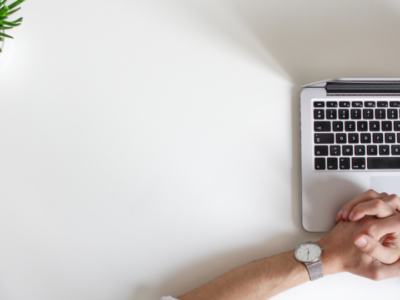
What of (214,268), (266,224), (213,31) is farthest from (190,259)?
(213,31)

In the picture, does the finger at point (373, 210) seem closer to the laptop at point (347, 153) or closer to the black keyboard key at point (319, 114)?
the laptop at point (347, 153)

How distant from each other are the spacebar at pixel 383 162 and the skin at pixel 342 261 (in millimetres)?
74

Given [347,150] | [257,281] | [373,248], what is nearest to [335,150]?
[347,150]

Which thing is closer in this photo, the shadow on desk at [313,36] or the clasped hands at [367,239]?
the clasped hands at [367,239]

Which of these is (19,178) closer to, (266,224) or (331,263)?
(266,224)

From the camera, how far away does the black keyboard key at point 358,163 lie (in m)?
0.79

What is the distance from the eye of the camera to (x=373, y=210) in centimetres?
73

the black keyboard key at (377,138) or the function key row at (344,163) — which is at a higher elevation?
the black keyboard key at (377,138)

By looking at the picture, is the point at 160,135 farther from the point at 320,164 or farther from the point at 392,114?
the point at 392,114

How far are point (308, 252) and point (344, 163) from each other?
Result: 9.7 inches

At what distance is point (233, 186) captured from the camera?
825 mm

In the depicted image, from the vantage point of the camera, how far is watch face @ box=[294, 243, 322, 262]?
0.78m

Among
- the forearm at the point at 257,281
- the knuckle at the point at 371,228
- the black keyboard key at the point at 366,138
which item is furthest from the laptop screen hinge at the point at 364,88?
the forearm at the point at 257,281

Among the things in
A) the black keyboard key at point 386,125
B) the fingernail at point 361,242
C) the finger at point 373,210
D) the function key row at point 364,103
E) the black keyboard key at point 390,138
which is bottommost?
the fingernail at point 361,242
